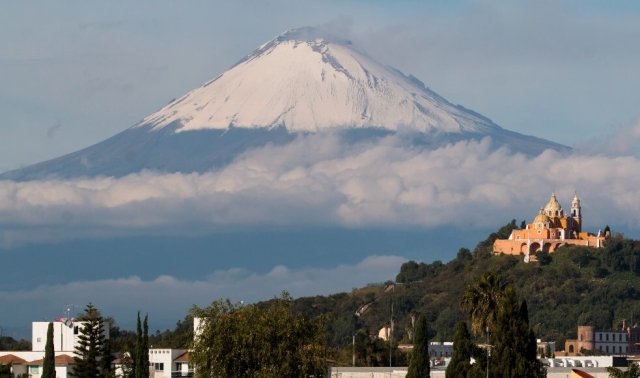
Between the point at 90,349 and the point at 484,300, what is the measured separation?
90.5 ft

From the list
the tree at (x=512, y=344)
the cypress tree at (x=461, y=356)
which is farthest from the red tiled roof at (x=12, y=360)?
the tree at (x=512, y=344)

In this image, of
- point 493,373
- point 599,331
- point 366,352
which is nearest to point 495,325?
point 493,373

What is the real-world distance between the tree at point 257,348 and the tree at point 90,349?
9.96 m

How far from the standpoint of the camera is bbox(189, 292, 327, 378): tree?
85.4m

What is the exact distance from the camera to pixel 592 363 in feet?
368

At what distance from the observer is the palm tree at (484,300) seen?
3157 inches

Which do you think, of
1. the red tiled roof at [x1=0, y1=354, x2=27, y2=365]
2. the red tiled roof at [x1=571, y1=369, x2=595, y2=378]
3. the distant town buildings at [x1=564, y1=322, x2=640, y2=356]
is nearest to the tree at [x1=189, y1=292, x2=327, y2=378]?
the red tiled roof at [x1=571, y1=369, x2=595, y2=378]

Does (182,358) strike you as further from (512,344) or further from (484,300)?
(512,344)

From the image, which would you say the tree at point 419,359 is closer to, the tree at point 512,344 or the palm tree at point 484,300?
the palm tree at point 484,300

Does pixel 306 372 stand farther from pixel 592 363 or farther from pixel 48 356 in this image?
pixel 592 363

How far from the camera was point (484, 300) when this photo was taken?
80.4 meters

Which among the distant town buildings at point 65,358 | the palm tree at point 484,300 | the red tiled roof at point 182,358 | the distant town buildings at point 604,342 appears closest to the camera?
the palm tree at point 484,300

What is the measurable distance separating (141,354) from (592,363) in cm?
3696

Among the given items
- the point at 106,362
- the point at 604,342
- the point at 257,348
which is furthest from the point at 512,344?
the point at 604,342
